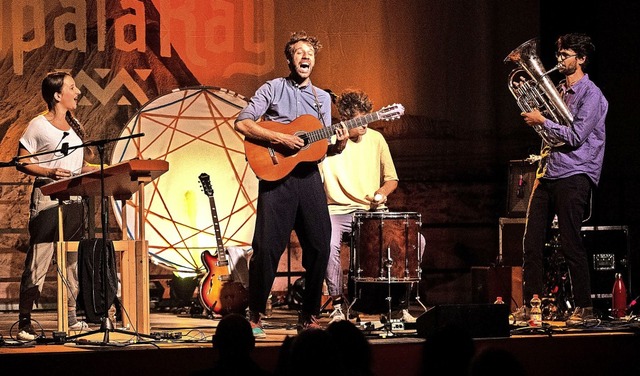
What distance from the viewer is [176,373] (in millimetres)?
5777

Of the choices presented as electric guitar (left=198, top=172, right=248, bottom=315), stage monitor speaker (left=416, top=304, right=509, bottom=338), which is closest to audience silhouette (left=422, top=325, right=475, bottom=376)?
stage monitor speaker (left=416, top=304, right=509, bottom=338)

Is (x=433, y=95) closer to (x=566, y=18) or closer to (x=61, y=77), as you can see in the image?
(x=566, y=18)

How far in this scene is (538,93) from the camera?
25.1ft

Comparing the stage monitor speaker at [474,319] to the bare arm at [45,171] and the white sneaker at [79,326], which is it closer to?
the white sneaker at [79,326]

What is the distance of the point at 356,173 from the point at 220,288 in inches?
60.6

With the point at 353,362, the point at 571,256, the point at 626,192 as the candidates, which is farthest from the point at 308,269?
the point at 626,192

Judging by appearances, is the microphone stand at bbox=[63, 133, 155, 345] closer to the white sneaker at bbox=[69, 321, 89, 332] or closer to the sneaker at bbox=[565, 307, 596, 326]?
the white sneaker at bbox=[69, 321, 89, 332]

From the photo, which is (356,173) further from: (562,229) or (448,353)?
(448,353)

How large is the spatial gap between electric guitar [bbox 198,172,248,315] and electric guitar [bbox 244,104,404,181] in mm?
2283

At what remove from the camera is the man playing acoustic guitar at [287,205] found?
6.78 m

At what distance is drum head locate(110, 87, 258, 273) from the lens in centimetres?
980

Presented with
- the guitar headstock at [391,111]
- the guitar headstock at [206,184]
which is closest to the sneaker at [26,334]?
the guitar headstock at [206,184]

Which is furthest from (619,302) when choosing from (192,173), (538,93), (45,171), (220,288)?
(45,171)

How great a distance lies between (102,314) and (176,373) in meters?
1.22
